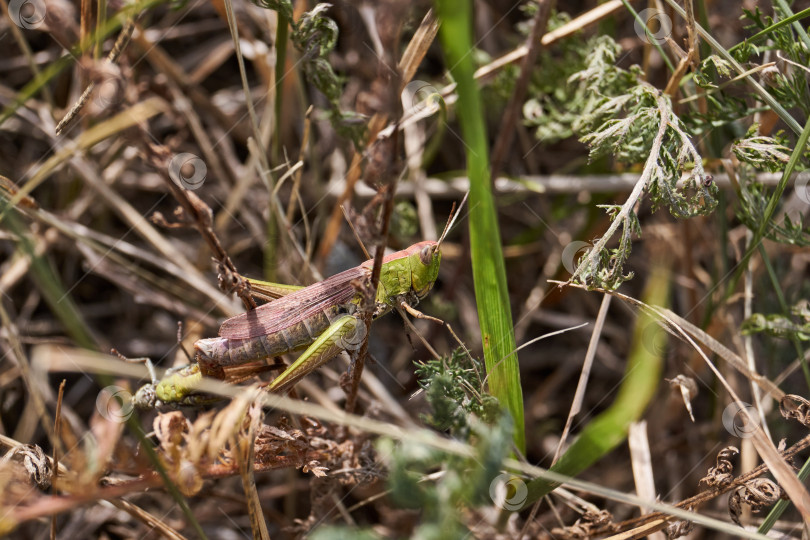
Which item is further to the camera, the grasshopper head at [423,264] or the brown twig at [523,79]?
the brown twig at [523,79]

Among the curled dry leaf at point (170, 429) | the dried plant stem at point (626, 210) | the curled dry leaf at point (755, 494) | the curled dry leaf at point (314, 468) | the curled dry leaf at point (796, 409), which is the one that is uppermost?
the dried plant stem at point (626, 210)

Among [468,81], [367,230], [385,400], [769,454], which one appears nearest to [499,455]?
[367,230]

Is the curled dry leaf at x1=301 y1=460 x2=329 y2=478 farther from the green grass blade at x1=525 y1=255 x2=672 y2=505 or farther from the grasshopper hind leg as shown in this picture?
the green grass blade at x1=525 y1=255 x2=672 y2=505

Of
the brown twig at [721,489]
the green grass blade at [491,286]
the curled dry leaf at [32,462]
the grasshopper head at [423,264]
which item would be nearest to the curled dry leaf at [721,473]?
the brown twig at [721,489]

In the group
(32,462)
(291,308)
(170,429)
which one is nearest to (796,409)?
(291,308)

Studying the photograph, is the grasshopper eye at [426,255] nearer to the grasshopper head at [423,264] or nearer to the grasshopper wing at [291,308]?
the grasshopper head at [423,264]

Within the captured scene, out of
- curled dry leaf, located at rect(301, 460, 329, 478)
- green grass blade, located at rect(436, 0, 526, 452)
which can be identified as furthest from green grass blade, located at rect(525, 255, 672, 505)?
curled dry leaf, located at rect(301, 460, 329, 478)

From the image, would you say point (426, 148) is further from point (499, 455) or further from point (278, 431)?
point (499, 455)
